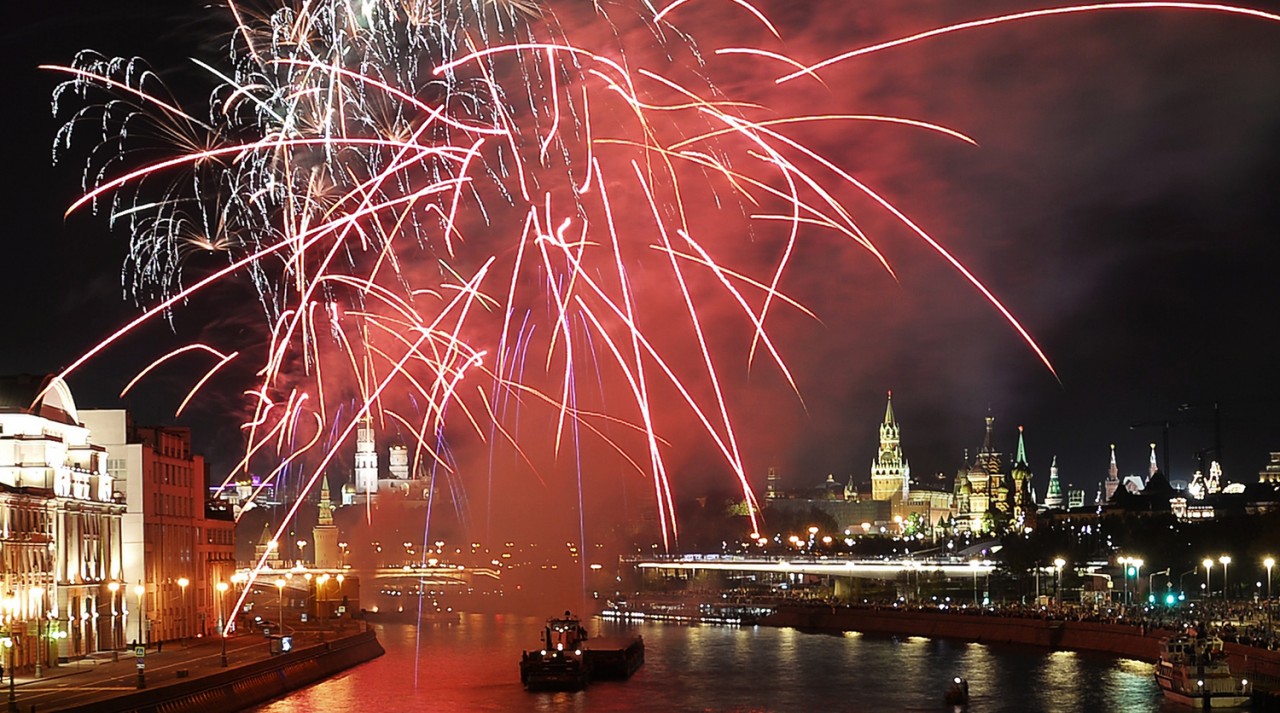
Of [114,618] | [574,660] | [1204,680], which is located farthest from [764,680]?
[114,618]

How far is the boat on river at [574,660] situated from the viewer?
178 feet

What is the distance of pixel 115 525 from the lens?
54688 millimetres

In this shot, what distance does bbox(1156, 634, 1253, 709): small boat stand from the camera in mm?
44750

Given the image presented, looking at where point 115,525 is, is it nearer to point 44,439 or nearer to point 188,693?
point 44,439

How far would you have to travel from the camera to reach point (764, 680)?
186ft

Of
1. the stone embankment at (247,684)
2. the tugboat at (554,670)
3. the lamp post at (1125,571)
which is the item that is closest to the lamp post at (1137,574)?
the lamp post at (1125,571)

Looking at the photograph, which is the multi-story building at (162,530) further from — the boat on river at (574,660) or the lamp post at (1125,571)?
the lamp post at (1125,571)

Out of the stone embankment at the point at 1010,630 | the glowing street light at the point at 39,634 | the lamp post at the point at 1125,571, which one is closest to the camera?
the glowing street light at the point at 39,634

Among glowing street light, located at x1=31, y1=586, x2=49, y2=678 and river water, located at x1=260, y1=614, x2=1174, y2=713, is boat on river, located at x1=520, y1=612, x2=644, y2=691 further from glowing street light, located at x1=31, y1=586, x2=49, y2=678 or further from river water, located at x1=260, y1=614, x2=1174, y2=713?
glowing street light, located at x1=31, y1=586, x2=49, y2=678

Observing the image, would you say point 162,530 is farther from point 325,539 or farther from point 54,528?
point 325,539

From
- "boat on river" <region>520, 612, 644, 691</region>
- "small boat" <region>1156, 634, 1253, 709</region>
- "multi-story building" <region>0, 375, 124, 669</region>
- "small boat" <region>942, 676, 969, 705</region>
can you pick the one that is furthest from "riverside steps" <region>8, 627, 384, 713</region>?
"small boat" <region>1156, 634, 1253, 709</region>

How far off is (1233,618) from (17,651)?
160ft

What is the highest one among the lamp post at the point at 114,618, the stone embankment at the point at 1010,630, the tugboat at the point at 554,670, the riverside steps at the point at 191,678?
the lamp post at the point at 114,618

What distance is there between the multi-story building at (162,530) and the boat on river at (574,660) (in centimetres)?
1232
